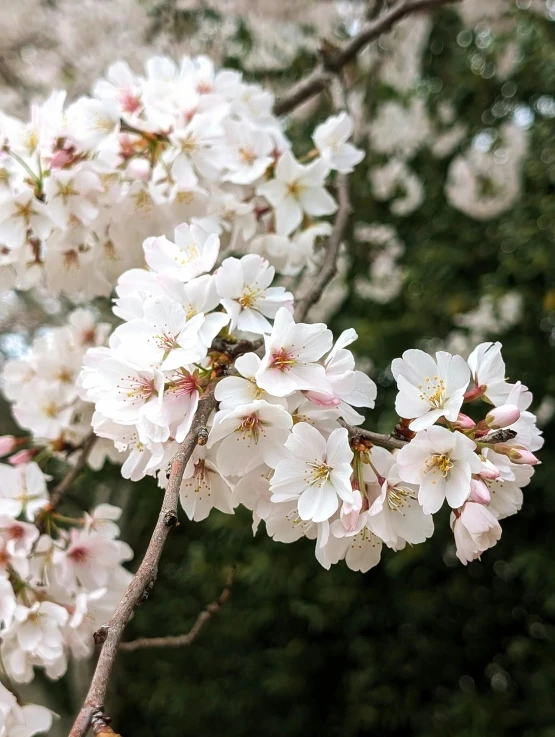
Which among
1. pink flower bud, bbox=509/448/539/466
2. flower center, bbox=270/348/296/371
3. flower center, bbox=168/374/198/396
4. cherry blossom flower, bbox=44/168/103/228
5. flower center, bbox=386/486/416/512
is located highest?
pink flower bud, bbox=509/448/539/466

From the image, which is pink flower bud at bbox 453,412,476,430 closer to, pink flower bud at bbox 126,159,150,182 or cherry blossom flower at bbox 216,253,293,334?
cherry blossom flower at bbox 216,253,293,334

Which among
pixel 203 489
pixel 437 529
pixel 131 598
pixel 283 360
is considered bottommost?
pixel 437 529

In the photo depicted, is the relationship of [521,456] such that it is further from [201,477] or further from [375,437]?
[201,477]

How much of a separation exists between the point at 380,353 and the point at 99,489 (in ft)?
4.95

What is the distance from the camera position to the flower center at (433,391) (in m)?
0.69

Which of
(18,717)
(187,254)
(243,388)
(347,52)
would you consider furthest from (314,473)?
(347,52)

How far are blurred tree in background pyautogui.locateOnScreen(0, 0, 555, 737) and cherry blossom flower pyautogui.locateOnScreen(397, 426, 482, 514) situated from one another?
1653 mm

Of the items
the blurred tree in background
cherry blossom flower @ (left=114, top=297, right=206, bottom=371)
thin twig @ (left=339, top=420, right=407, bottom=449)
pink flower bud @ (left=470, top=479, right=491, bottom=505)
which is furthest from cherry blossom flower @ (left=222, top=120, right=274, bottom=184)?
the blurred tree in background

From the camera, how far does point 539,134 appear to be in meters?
2.18

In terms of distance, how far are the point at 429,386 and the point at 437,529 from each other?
1737 millimetres

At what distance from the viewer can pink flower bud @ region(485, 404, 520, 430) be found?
68 centimetres

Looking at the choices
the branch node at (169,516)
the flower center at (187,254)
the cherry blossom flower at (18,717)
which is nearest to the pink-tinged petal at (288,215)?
the flower center at (187,254)

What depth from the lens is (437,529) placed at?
231 centimetres

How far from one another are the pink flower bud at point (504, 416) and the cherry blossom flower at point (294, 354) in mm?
174
